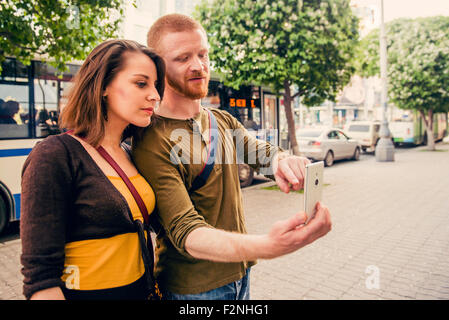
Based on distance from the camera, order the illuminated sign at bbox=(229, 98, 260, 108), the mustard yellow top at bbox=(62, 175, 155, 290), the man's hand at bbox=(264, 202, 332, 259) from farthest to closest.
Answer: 1. the illuminated sign at bbox=(229, 98, 260, 108)
2. the mustard yellow top at bbox=(62, 175, 155, 290)
3. the man's hand at bbox=(264, 202, 332, 259)

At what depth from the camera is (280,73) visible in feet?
28.4

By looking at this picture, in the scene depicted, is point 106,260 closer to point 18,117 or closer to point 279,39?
point 18,117

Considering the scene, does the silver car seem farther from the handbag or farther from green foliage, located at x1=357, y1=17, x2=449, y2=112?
the handbag

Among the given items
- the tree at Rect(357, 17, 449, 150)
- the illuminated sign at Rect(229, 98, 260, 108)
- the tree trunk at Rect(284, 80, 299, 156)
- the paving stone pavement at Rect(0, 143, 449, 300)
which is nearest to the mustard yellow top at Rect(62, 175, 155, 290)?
the paving stone pavement at Rect(0, 143, 449, 300)

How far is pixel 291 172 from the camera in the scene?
155 centimetres

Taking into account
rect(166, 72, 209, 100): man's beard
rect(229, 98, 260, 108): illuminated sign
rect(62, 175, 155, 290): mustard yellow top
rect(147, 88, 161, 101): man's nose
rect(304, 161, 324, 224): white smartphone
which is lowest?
rect(62, 175, 155, 290): mustard yellow top

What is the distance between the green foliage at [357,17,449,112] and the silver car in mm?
4098

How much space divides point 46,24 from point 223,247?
551cm

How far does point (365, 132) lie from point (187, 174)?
21091 mm

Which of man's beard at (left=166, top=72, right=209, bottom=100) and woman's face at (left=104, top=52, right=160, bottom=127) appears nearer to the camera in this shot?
woman's face at (left=104, top=52, right=160, bottom=127)

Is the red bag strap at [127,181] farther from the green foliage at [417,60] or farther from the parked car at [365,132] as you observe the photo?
the parked car at [365,132]

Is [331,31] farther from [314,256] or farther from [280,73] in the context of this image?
[314,256]

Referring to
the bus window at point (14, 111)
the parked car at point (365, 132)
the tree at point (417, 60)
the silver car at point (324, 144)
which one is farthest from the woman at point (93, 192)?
the parked car at point (365, 132)

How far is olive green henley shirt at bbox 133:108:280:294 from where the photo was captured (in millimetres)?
1333
